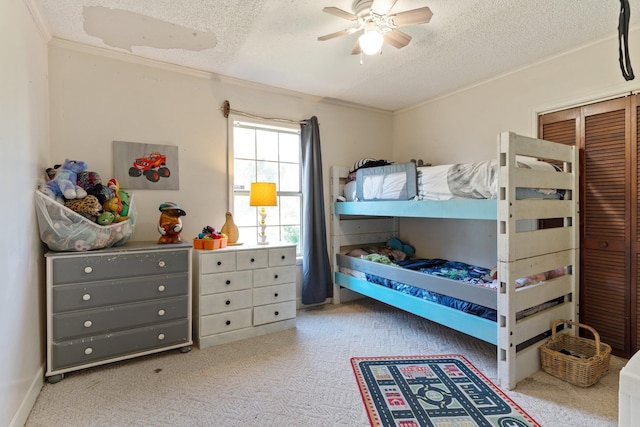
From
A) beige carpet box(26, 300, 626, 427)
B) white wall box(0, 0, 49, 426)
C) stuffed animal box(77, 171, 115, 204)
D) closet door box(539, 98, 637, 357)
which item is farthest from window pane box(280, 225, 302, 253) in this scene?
closet door box(539, 98, 637, 357)

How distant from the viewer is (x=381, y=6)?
1918 mm

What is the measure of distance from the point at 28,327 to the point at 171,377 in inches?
34.0

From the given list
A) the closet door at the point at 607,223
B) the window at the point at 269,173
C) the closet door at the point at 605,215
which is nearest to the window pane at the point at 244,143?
the window at the point at 269,173

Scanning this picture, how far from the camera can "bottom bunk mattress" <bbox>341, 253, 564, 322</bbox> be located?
2180 mm

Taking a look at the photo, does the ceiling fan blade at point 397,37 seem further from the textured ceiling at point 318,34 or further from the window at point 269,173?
the window at point 269,173

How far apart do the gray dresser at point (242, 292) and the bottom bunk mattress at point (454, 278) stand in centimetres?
86

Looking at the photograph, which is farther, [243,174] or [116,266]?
[243,174]

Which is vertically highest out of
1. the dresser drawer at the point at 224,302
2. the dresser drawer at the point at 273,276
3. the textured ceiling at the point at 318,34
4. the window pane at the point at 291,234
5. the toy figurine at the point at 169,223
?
the textured ceiling at the point at 318,34

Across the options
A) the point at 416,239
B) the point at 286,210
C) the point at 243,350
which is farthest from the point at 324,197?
the point at 243,350

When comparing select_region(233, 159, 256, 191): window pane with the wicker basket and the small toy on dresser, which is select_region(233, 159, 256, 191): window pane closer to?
the small toy on dresser

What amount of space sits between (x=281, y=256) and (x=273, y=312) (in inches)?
20.0

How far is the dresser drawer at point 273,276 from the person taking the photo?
110 inches

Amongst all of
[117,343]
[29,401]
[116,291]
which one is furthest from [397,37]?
[29,401]

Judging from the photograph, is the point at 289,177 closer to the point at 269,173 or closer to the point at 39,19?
the point at 269,173
